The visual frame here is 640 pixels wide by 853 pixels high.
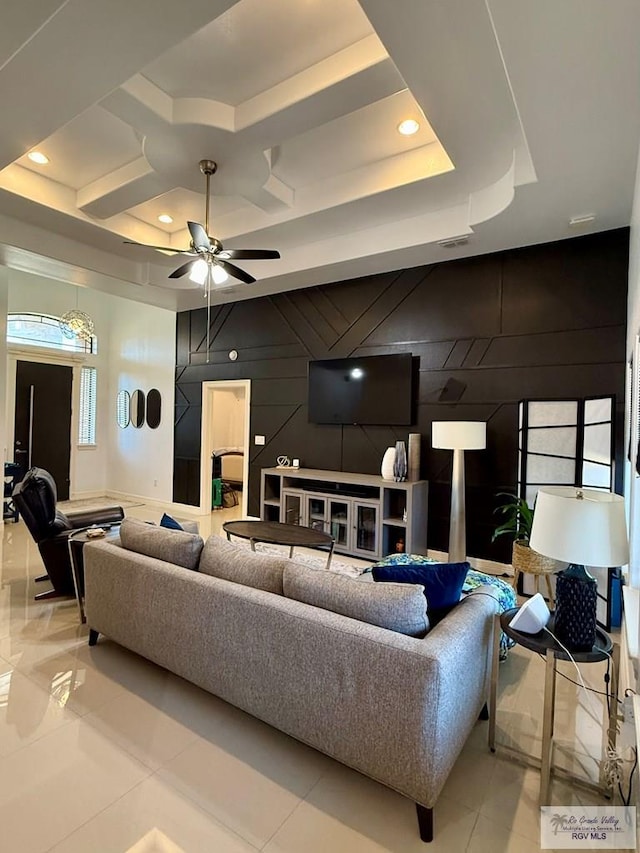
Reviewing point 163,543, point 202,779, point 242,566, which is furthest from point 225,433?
point 202,779

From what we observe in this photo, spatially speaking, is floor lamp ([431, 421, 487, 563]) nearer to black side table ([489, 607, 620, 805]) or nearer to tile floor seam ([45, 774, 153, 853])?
black side table ([489, 607, 620, 805])

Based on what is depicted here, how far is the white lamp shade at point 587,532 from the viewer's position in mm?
1704

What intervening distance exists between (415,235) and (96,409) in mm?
6994

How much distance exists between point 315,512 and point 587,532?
3.77m

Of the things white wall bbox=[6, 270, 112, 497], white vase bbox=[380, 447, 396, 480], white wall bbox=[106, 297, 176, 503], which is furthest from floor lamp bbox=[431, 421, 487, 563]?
white wall bbox=[6, 270, 112, 497]

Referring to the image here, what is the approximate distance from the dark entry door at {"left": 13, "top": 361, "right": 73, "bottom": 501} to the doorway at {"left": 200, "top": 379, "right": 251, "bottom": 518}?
8.77 feet

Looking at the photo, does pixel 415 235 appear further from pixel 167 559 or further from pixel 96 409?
pixel 96 409

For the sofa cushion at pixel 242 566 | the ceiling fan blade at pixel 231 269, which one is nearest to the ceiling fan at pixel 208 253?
the ceiling fan blade at pixel 231 269

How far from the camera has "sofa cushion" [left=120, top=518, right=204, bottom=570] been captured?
2.53 metres

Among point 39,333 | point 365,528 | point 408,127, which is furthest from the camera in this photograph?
point 39,333

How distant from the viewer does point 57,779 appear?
6.08 ft

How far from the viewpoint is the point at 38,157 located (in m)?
3.93

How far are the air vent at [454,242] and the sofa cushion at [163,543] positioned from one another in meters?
3.56

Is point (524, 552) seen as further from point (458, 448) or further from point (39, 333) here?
point (39, 333)
